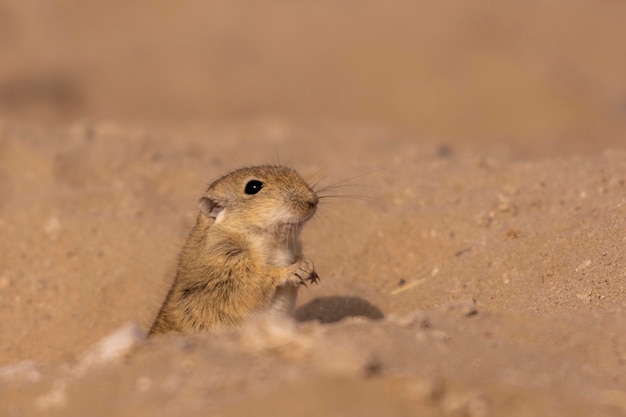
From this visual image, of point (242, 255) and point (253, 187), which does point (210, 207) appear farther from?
point (242, 255)

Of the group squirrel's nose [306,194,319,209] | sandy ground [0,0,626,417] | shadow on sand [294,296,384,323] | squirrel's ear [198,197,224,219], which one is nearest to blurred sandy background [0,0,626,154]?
sandy ground [0,0,626,417]

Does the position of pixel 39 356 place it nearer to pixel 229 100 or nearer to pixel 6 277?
pixel 6 277

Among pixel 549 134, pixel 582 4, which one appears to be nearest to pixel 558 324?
pixel 549 134

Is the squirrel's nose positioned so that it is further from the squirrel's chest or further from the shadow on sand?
the shadow on sand

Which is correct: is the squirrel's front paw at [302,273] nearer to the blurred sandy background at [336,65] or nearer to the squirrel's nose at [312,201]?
the squirrel's nose at [312,201]

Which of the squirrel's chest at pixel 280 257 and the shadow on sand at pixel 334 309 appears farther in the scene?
the shadow on sand at pixel 334 309

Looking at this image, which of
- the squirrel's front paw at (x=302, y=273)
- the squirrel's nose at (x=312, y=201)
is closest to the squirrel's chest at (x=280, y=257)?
the squirrel's front paw at (x=302, y=273)
